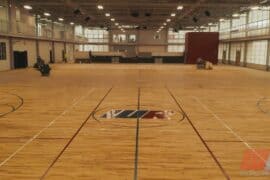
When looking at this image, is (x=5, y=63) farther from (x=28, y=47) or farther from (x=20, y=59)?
→ (x=28, y=47)

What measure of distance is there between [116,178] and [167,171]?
98 cm

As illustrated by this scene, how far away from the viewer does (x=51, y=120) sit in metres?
9.30

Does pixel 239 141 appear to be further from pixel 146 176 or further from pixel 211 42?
pixel 211 42

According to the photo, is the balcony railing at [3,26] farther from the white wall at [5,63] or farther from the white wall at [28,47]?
the white wall at [28,47]

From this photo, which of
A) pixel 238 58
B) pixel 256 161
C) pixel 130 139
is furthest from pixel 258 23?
pixel 256 161

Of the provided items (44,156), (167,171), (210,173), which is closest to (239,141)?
(210,173)

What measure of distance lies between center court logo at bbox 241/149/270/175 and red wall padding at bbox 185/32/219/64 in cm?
3651

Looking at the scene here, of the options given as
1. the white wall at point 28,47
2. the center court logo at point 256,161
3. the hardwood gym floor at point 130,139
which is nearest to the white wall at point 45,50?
the white wall at point 28,47

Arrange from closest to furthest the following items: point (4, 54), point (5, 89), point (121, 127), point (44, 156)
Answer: point (44, 156) < point (121, 127) < point (5, 89) < point (4, 54)

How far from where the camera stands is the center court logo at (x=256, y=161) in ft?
18.5

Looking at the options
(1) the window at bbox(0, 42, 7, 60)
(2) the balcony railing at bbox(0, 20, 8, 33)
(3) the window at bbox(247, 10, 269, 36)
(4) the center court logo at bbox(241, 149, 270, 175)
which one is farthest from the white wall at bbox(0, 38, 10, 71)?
(4) the center court logo at bbox(241, 149, 270, 175)

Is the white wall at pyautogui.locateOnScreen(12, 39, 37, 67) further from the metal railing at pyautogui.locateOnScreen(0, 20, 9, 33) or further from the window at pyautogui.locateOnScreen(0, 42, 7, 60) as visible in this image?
the metal railing at pyautogui.locateOnScreen(0, 20, 9, 33)

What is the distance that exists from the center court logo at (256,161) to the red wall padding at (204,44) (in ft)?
120

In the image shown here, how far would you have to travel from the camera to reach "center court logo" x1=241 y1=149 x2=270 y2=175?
5.64 metres
